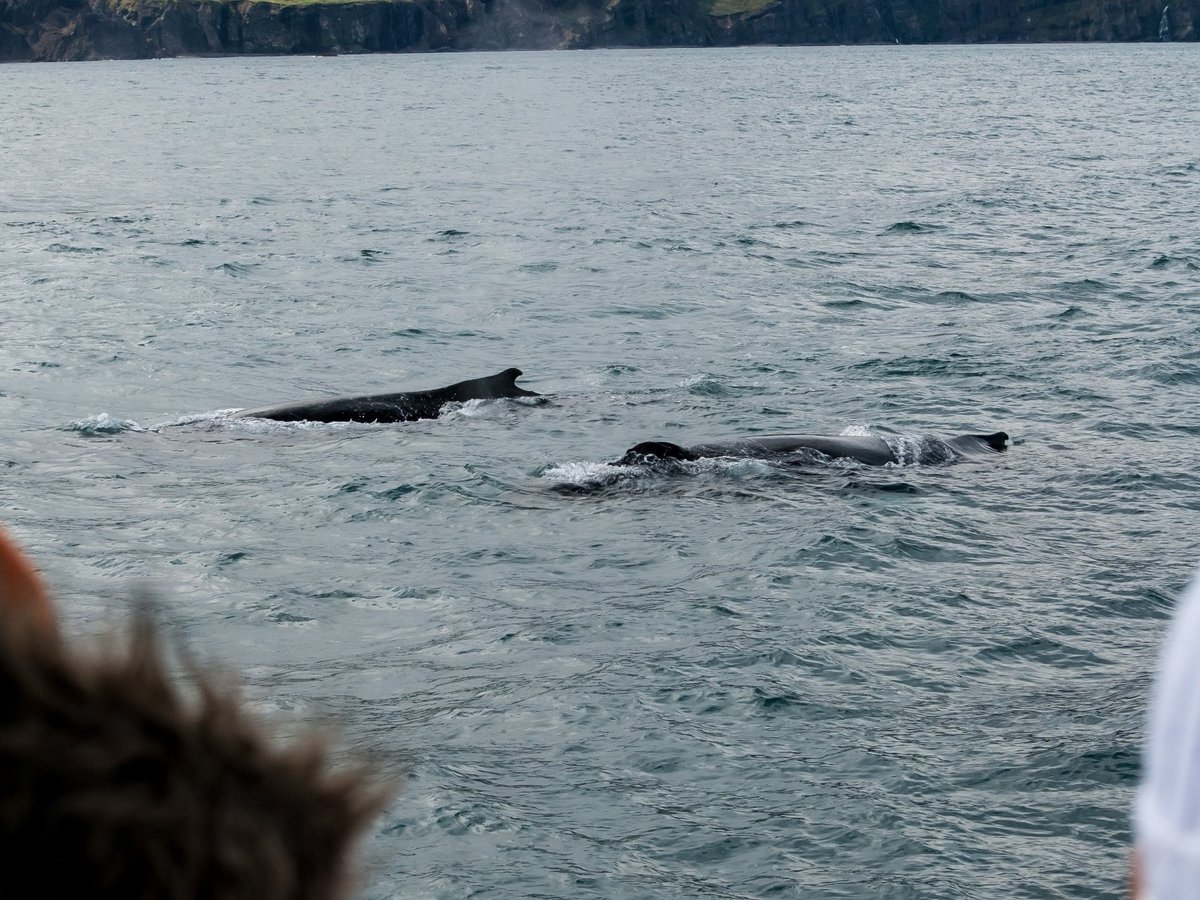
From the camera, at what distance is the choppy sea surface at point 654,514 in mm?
9023

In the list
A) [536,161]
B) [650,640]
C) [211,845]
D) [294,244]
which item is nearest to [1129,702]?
[650,640]

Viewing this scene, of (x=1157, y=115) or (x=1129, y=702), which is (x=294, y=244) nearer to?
(x=1129, y=702)

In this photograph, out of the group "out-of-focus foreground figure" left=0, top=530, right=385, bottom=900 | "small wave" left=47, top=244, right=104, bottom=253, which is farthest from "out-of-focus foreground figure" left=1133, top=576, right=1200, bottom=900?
"small wave" left=47, top=244, right=104, bottom=253

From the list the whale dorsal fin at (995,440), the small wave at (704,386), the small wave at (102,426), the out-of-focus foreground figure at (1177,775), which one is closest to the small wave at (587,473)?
the whale dorsal fin at (995,440)

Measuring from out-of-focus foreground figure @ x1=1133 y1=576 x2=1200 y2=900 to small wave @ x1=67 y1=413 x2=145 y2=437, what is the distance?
1807cm

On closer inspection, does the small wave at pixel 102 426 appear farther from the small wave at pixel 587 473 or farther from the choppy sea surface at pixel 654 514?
the small wave at pixel 587 473

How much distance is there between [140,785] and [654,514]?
1367 centimetres

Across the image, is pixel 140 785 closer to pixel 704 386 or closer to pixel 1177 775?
pixel 1177 775

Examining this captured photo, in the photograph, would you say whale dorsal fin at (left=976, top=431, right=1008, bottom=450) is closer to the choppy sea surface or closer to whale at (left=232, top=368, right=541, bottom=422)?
the choppy sea surface

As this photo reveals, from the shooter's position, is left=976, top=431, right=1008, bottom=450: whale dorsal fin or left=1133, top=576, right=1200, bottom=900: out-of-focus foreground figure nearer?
left=1133, top=576, right=1200, bottom=900: out-of-focus foreground figure

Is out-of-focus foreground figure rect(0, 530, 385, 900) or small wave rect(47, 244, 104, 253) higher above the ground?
out-of-focus foreground figure rect(0, 530, 385, 900)

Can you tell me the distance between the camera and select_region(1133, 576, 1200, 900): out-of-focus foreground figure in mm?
1063

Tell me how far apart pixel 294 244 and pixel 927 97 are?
250ft

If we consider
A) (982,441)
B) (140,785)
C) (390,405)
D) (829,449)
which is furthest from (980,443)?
(140,785)
